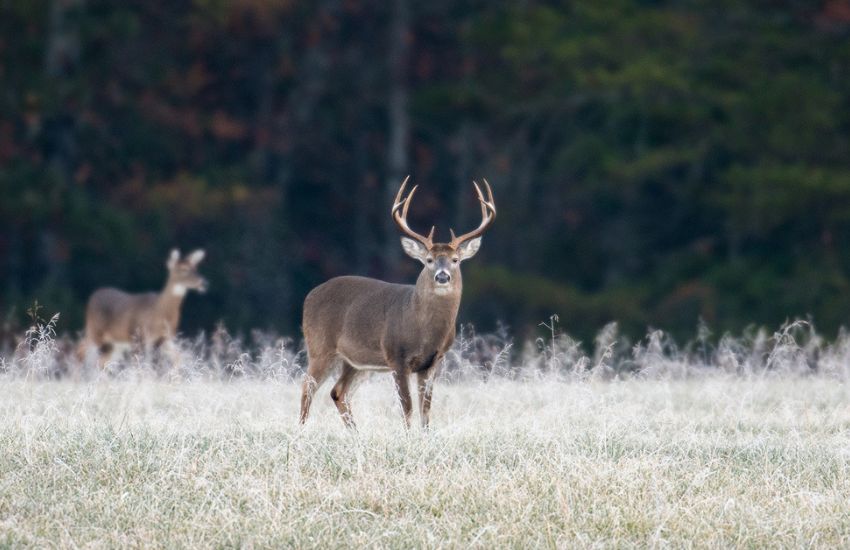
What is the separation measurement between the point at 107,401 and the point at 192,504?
3.30m

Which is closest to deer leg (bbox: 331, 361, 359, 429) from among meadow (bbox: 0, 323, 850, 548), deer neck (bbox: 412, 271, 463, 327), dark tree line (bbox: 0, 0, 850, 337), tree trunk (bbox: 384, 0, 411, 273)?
meadow (bbox: 0, 323, 850, 548)

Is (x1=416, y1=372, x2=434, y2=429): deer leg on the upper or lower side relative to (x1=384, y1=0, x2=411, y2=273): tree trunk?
lower

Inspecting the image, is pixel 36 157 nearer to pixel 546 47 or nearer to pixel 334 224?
pixel 334 224

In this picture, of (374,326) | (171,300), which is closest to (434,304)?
(374,326)

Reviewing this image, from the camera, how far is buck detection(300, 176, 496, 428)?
855cm

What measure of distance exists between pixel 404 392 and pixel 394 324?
45 cm

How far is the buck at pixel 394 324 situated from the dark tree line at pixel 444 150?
1067cm

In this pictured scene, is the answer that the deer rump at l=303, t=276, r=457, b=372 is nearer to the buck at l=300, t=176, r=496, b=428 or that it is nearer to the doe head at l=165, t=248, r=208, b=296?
the buck at l=300, t=176, r=496, b=428

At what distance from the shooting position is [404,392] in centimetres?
843

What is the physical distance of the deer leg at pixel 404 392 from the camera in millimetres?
8328

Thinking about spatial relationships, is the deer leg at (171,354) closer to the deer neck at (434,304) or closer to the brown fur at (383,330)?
the brown fur at (383,330)

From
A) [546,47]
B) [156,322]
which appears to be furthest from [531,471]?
[546,47]

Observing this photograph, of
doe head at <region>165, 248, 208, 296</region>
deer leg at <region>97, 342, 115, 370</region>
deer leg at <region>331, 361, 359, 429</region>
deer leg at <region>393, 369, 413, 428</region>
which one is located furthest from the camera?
doe head at <region>165, 248, 208, 296</region>

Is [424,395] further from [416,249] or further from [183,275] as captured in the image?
[183,275]
